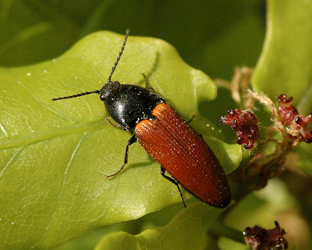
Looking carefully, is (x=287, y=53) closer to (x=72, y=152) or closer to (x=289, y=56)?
(x=289, y=56)

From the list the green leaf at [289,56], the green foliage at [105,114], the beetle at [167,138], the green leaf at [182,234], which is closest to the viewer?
the green leaf at [182,234]

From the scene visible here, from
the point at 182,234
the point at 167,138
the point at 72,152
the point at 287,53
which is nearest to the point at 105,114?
the point at 72,152

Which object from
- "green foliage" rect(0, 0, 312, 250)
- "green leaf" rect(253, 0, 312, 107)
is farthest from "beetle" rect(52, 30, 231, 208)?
"green leaf" rect(253, 0, 312, 107)

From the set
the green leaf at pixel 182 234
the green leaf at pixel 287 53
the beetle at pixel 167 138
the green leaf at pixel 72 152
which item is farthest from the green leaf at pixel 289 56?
the green leaf at pixel 182 234

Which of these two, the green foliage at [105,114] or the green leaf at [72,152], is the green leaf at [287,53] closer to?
the green foliage at [105,114]

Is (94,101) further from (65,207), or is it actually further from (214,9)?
(214,9)

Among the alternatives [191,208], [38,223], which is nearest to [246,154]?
[191,208]
